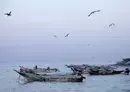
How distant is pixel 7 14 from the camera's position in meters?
23.1

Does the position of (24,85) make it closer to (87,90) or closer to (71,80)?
(71,80)

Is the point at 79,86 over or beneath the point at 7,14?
beneath

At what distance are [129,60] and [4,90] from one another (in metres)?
51.2

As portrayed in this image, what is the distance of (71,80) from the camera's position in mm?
37844

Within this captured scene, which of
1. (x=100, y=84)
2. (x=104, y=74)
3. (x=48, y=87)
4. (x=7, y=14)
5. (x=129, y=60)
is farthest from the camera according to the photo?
(x=129, y=60)

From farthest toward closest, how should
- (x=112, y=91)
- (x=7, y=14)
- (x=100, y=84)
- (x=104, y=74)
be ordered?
(x=104, y=74)
(x=100, y=84)
(x=112, y=91)
(x=7, y=14)

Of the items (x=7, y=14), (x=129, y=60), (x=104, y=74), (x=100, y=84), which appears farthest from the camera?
(x=129, y=60)

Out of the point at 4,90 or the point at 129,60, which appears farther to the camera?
the point at 129,60

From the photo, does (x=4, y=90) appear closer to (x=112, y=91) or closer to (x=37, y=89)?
(x=37, y=89)

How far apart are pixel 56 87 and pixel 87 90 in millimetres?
3529

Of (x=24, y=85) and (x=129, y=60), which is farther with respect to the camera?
(x=129, y=60)

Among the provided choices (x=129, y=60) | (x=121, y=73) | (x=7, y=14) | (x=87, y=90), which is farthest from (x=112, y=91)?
(x=129, y=60)

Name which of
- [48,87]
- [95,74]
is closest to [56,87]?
[48,87]

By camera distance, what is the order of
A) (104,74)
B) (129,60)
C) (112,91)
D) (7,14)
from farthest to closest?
(129,60) → (104,74) → (112,91) → (7,14)
